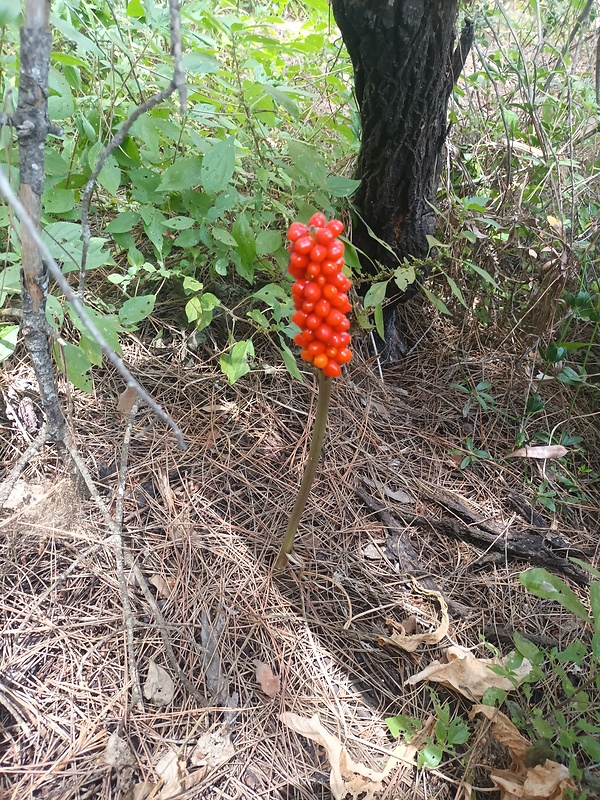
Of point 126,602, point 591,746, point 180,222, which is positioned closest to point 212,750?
point 126,602

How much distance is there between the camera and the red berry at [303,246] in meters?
1.08

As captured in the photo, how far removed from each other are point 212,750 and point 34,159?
5.32 ft

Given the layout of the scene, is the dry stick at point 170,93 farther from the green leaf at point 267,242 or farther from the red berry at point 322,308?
the green leaf at point 267,242

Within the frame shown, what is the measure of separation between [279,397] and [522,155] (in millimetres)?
1684

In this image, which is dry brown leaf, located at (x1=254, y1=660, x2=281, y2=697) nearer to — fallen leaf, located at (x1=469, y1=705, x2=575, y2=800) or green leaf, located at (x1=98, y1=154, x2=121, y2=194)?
fallen leaf, located at (x1=469, y1=705, x2=575, y2=800)

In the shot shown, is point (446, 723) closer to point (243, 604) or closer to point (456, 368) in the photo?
point (243, 604)

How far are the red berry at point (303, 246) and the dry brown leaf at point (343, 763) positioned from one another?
1280 millimetres

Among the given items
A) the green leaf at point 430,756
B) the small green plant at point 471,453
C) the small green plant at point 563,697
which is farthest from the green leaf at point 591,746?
the small green plant at point 471,453

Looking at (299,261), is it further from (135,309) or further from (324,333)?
(135,309)

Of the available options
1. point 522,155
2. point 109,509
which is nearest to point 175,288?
point 109,509

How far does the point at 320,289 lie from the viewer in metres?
1.12

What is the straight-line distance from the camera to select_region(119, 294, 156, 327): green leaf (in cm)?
171

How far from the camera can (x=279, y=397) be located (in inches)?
83.7

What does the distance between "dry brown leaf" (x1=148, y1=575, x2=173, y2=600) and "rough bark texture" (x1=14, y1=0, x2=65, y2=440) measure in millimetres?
650
